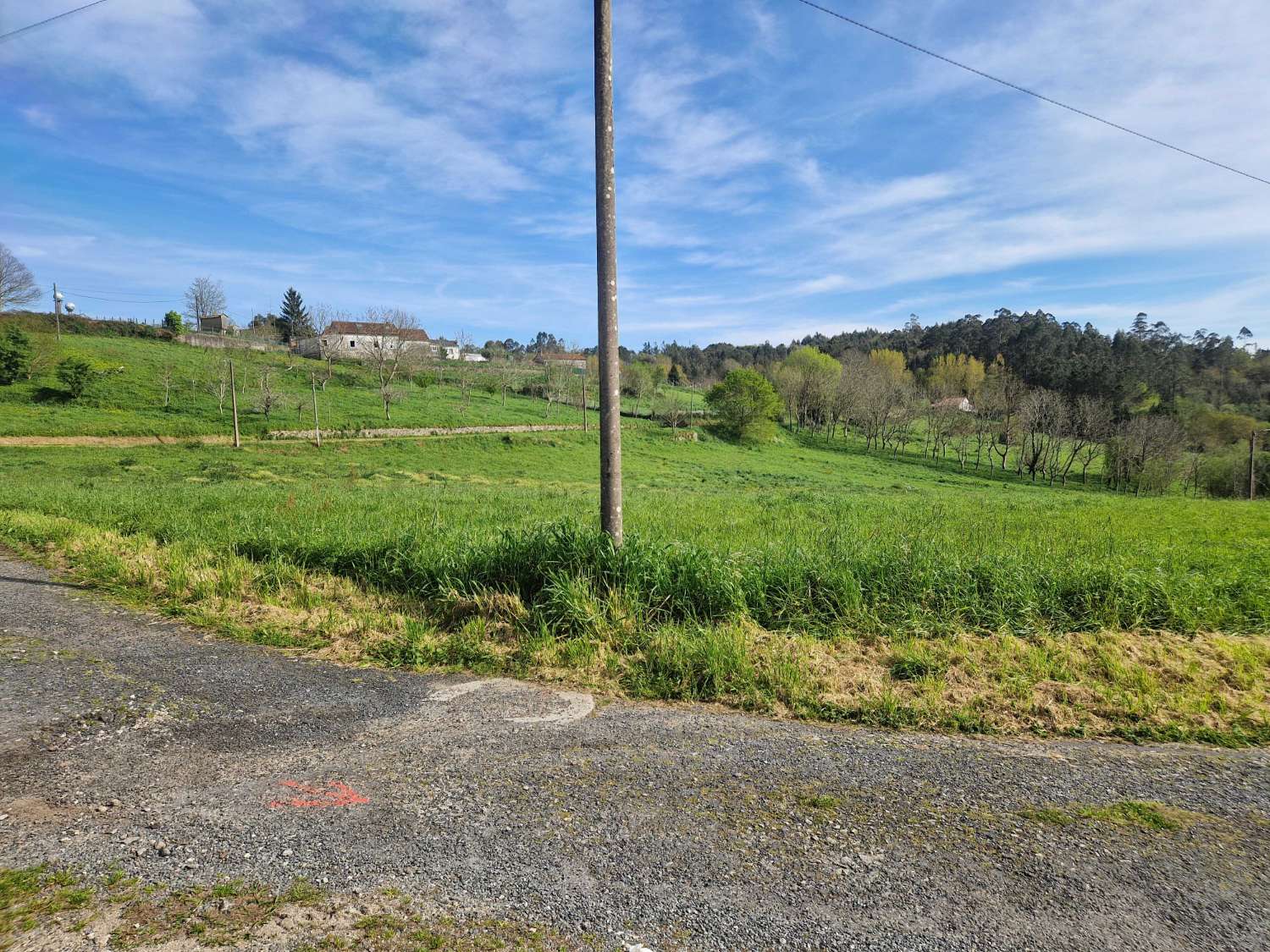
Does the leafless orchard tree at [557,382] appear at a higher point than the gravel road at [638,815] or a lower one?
higher

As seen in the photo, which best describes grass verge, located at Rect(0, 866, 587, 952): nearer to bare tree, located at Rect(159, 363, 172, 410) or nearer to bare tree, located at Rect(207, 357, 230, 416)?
bare tree, located at Rect(207, 357, 230, 416)

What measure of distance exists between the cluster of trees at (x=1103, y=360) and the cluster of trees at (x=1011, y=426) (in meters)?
3.43

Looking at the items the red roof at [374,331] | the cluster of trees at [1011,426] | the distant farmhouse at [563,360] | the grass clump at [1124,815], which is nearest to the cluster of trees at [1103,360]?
the cluster of trees at [1011,426]

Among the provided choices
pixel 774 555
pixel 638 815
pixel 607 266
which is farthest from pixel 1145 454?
pixel 638 815

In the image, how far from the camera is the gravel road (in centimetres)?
282

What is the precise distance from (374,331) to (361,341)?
1214 cm

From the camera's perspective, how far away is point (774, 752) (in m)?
4.36

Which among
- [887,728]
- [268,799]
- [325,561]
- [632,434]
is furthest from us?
[632,434]

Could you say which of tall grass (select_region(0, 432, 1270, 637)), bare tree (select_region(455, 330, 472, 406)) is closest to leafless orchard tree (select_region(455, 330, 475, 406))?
bare tree (select_region(455, 330, 472, 406))

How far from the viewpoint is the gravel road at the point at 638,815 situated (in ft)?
9.25

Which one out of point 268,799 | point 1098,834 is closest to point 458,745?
point 268,799

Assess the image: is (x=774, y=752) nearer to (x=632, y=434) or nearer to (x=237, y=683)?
(x=237, y=683)

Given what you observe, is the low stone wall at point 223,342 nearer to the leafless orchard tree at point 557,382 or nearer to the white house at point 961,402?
the leafless orchard tree at point 557,382

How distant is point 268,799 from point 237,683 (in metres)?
2.19
